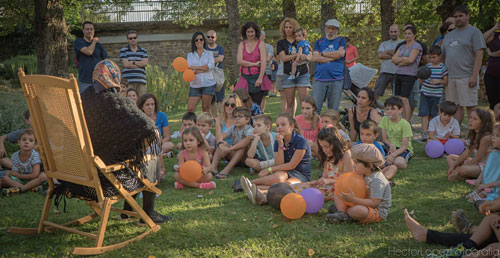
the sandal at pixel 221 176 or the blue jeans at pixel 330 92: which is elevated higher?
the blue jeans at pixel 330 92

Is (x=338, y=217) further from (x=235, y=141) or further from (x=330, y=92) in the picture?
(x=330, y=92)

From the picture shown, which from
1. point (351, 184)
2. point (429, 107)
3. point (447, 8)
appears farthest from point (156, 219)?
point (447, 8)

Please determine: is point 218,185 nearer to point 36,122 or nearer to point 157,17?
point 36,122

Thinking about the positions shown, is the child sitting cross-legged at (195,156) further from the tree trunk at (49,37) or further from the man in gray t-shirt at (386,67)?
the tree trunk at (49,37)

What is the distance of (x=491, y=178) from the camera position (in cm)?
418

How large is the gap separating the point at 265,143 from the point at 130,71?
3.94m

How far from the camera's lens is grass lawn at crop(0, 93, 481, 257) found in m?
3.32

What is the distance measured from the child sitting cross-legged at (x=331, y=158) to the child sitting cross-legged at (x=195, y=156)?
1230 mm

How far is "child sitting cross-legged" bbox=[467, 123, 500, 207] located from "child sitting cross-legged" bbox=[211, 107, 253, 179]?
9.79ft

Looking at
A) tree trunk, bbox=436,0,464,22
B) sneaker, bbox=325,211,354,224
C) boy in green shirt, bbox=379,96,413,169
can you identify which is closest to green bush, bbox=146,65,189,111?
boy in green shirt, bbox=379,96,413,169

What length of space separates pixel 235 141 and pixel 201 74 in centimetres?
222

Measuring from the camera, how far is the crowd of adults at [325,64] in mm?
7359

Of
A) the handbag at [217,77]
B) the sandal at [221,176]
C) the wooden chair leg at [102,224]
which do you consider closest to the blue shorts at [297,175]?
the sandal at [221,176]

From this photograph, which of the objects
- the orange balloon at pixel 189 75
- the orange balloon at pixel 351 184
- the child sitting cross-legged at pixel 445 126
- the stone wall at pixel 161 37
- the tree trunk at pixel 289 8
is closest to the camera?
the orange balloon at pixel 351 184
